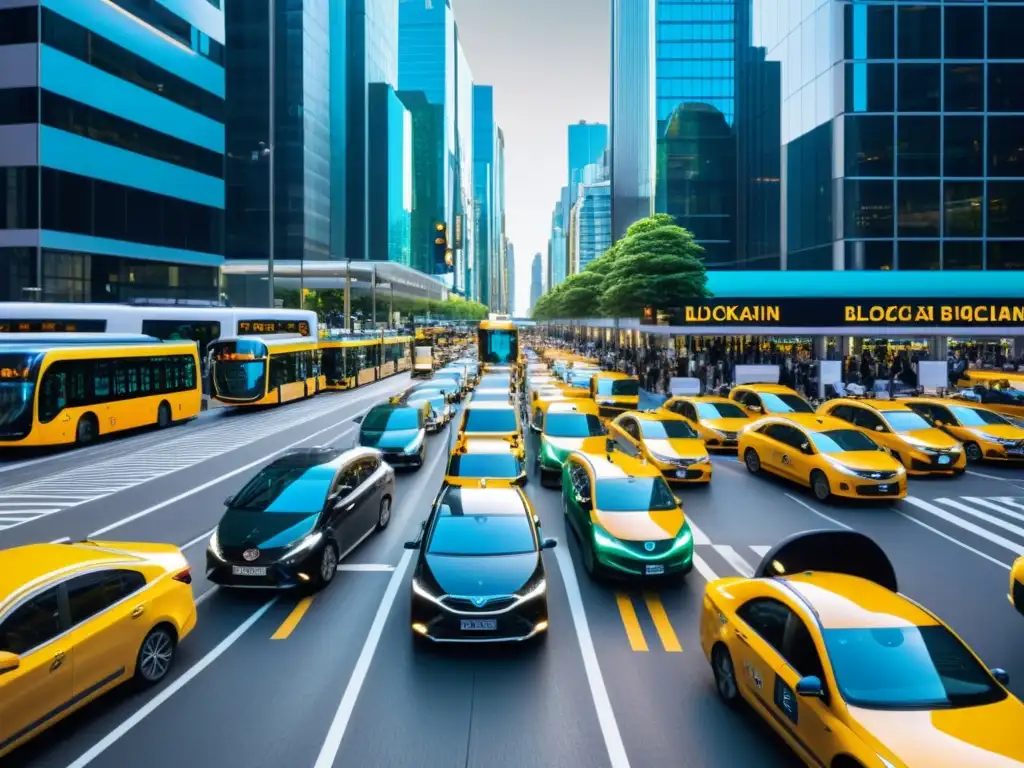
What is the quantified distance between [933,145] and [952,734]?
55.2 m

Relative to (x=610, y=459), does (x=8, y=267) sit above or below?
above

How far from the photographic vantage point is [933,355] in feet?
131

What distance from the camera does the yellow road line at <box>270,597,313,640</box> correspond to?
9.42 m

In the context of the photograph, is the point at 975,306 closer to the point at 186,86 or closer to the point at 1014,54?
the point at 1014,54

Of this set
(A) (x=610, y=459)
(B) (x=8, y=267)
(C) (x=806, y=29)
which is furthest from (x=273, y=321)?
(C) (x=806, y=29)

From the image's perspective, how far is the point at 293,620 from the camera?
32.6ft

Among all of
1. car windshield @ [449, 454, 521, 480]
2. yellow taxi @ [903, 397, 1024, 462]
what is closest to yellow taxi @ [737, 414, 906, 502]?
yellow taxi @ [903, 397, 1024, 462]

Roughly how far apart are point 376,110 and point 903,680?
135 meters

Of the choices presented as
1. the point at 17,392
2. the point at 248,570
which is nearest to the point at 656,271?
the point at 17,392

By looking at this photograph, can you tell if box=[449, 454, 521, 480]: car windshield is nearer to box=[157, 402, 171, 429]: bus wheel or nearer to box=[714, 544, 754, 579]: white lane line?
box=[714, 544, 754, 579]: white lane line

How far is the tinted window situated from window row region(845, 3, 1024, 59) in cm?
5568

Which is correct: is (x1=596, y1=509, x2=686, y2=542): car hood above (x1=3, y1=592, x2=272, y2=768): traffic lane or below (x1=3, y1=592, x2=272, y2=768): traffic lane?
above

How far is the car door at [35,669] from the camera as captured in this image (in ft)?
20.4

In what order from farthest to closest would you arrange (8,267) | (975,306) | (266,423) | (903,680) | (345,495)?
1. (8,267)
2. (975,306)
3. (266,423)
4. (345,495)
5. (903,680)
